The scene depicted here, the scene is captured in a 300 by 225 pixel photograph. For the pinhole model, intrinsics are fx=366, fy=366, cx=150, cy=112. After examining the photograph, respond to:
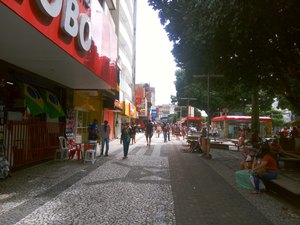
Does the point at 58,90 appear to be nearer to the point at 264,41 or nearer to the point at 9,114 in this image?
the point at 9,114

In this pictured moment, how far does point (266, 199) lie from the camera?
8539mm

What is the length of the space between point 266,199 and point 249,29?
21.4 ft

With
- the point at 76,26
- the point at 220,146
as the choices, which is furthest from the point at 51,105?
the point at 220,146

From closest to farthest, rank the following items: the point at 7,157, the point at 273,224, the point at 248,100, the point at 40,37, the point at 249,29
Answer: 1. the point at 273,224
2. the point at 40,37
3. the point at 7,157
4. the point at 249,29
5. the point at 248,100

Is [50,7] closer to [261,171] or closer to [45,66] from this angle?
[45,66]

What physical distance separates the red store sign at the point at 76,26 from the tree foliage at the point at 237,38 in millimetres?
3308

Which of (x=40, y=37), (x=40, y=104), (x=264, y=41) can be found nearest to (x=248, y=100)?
(x=264, y=41)

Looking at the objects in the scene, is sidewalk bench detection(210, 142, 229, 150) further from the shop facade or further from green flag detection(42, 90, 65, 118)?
green flag detection(42, 90, 65, 118)

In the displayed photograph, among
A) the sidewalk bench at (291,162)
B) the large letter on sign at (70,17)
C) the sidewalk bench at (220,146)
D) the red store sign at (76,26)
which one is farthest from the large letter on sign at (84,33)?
the sidewalk bench at (220,146)

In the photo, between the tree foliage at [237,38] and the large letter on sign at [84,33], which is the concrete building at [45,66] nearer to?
the large letter on sign at [84,33]

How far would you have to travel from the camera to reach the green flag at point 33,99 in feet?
40.7

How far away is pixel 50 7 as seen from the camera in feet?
27.0

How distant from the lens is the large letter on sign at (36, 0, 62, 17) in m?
7.71

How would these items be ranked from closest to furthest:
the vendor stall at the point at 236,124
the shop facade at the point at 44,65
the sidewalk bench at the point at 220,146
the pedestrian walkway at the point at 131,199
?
the pedestrian walkway at the point at 131,199 → the shop facade at the point at 44,65 → the sidewalk bench at the point at 220,146 → the vendor stall at the point at 236,124
